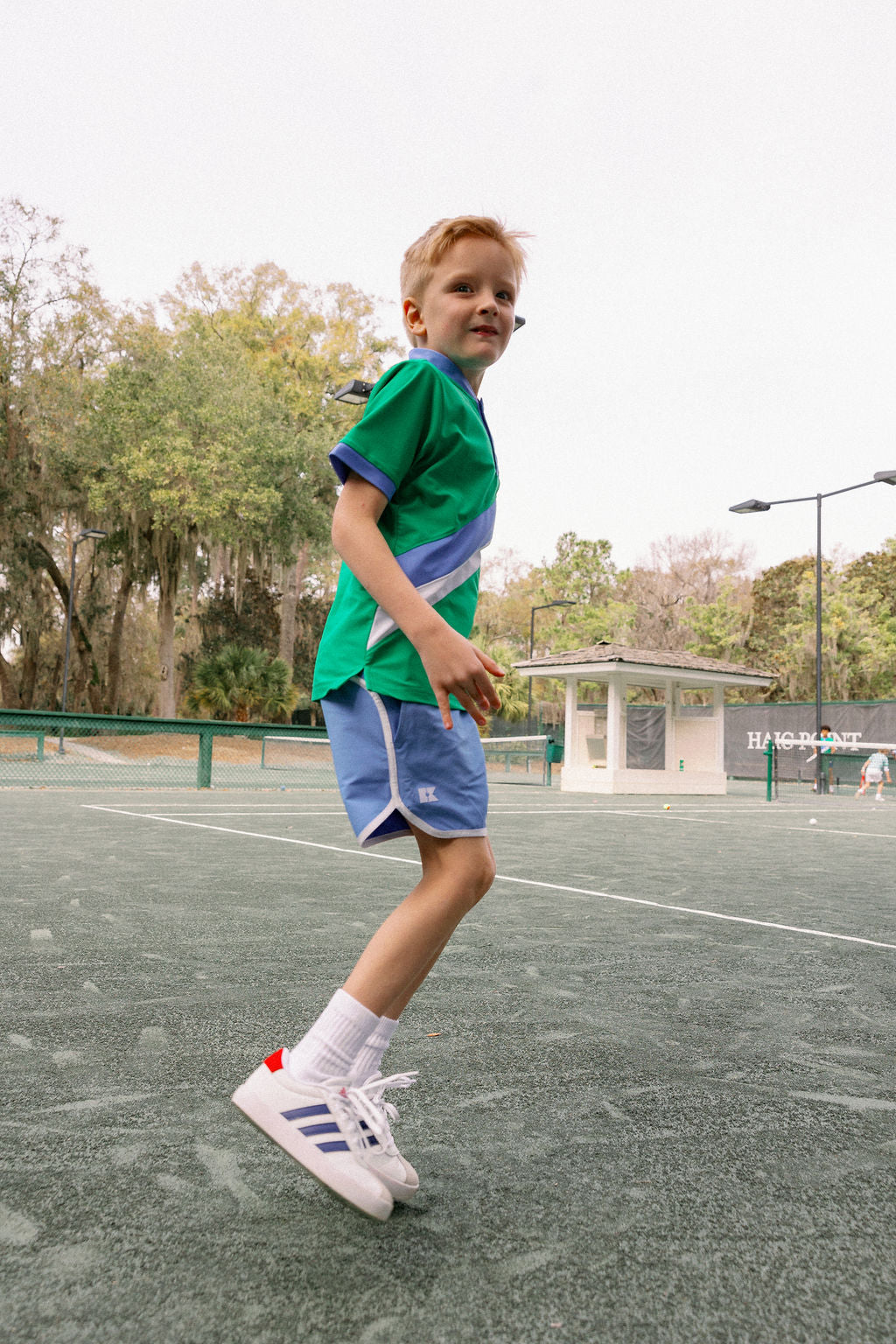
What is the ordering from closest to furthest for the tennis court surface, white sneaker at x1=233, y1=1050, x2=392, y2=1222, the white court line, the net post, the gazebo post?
the tennis court surface, white sneaker at x1=233, y1=1050, x2=392, y2=1222, the white court line, the net post, the gazebo post

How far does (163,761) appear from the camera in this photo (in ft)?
69.3

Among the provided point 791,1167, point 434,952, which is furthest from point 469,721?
point 791,1167

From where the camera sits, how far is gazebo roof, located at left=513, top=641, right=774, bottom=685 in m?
22.9

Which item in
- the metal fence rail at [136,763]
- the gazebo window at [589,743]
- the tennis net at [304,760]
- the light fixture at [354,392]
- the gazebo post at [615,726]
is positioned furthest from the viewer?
the gazebo window at [589,743]

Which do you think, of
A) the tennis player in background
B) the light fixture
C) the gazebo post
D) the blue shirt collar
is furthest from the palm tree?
the blue shirt collar

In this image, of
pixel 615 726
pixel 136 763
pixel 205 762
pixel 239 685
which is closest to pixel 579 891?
pixel 205 762

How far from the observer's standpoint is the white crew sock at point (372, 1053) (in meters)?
1.76

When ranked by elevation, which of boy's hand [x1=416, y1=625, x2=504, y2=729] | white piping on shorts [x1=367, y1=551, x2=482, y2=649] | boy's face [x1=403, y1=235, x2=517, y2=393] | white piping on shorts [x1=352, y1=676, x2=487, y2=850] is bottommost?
white piping on shorts [x1=352, y1=676, x2=487, y2=850]

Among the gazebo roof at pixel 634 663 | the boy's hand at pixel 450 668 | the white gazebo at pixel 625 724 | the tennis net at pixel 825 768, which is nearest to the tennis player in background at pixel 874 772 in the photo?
the tennis net at pixel 825 768

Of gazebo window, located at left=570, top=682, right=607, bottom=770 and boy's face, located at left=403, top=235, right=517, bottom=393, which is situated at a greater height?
boy's face, located at left=403, top=235, right=517, bottom=393

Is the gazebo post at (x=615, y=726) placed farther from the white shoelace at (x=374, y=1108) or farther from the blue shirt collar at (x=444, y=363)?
the white shoelace at (x=374, y=1108)

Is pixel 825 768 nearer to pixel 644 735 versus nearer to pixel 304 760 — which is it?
pixel 644 735

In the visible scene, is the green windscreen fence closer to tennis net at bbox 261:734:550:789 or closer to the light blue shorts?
tennis net at bbox 261:734:550:789

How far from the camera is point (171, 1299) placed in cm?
144
